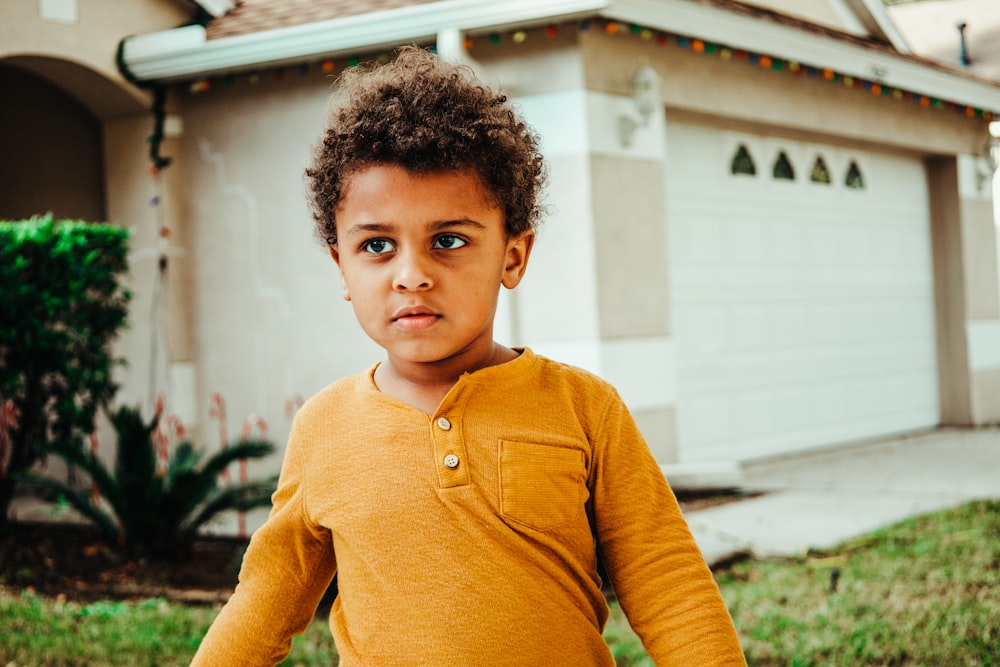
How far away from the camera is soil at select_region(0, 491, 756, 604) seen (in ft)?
16.9

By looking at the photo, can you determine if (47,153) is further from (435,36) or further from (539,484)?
(539,484)

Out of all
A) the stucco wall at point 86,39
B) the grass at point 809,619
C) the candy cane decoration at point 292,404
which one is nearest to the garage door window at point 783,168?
the grass at point 809,619

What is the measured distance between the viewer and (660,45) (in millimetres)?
7047

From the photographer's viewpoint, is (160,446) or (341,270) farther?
(160,446)

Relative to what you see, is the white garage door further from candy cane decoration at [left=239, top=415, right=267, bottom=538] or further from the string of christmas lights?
candy cane decoration at [left=239, top=415, right=267, bottom=538]

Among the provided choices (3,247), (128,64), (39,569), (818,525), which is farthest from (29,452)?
(818,525)

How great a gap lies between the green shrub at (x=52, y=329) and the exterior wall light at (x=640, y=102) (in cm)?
308

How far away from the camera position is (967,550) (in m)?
5.12

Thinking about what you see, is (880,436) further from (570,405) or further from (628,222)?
(570,405)

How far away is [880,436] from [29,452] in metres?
7.16

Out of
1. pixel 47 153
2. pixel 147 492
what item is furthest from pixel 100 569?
pixel 47 153

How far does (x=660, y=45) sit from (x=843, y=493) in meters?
3.14

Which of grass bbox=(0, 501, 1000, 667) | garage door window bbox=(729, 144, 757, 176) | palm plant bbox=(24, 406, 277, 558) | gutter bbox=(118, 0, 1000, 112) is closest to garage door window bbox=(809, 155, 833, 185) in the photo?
garage door window bbox=(729, 144, 757, 176)

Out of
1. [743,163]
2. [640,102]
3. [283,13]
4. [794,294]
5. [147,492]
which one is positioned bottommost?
[147,492]
